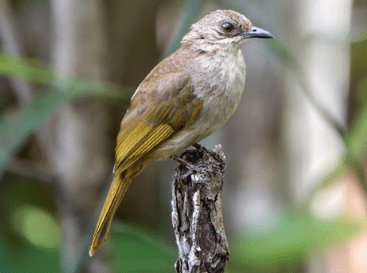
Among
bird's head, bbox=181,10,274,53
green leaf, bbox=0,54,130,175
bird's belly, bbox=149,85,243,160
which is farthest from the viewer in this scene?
green leaf, bbox=0,54,130,175

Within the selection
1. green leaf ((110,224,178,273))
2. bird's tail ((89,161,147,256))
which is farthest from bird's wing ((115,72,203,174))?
green leaf ((110,224,178,273))

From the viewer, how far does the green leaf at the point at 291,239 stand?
3736 mm

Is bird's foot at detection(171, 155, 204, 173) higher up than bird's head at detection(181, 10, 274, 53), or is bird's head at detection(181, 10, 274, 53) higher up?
bird's head at detection(181, 10, 274, 53)

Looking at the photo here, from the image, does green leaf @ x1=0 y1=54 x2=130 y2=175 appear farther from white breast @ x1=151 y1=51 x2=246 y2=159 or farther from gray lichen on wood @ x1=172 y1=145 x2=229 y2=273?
gray lichen on wood @ x1=172 y1=145 x2=229 y2=273

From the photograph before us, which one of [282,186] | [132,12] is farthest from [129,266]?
[282,186]

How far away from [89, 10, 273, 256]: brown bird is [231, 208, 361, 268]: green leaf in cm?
153

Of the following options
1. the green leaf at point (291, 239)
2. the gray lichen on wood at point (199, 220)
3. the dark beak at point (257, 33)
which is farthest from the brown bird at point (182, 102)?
the green leaf at point (291, 239)

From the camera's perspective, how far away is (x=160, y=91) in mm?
2596

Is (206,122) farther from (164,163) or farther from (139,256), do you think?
(164,163)

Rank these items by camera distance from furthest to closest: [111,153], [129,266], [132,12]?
[132,12], [111,153], [129,266]

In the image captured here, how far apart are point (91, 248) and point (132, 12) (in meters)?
3.14

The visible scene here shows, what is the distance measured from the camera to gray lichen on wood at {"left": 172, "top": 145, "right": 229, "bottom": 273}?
203cm

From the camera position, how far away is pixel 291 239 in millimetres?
3842

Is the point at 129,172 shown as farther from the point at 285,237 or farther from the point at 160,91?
the point at 285,237
